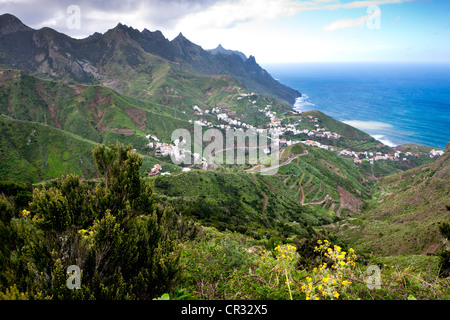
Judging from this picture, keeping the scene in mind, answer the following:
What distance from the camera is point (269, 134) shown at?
150 m

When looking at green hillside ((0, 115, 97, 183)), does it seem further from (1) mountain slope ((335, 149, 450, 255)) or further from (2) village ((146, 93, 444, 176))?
(1) mountain slope ((335, 149, 450, 255))

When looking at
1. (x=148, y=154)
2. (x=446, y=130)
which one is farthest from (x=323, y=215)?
(x=446, y=130)

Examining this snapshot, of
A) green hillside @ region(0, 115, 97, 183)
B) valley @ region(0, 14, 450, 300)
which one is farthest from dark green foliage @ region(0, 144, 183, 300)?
green hillside @ region(0, 115, 97, 183)

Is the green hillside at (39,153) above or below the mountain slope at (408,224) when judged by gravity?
above

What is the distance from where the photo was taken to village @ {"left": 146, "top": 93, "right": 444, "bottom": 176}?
335 ft

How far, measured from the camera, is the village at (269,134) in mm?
102125

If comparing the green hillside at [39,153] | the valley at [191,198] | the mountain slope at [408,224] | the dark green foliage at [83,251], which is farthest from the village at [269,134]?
the dark green foliage at [83,251]

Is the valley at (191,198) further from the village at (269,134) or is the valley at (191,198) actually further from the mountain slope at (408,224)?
the village at (269,134)

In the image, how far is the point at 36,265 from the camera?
4.39 m

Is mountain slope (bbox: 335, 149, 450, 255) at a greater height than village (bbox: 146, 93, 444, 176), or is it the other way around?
village (bbox: 146, 93, 444, 176)

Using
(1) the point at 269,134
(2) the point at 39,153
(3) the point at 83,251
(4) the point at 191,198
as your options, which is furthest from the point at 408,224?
(1) the point at 269,134

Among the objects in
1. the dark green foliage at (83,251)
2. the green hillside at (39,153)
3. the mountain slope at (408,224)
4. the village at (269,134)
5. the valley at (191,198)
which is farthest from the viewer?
the village at (269,134)

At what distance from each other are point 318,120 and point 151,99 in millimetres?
133502

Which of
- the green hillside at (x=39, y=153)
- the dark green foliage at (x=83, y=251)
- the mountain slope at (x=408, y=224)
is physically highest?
the dark green foliage at (x=83, y=251)
